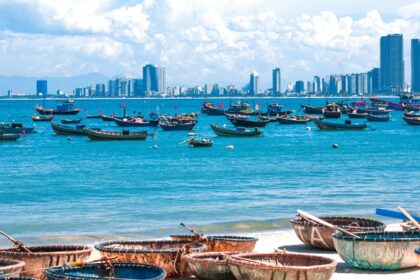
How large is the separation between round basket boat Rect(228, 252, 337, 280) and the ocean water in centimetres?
1107

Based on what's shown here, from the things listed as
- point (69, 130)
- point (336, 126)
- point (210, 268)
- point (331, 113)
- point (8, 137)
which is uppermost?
point (210, 268)

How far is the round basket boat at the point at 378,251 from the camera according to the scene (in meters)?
A: 18.6

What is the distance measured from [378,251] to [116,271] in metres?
5.56

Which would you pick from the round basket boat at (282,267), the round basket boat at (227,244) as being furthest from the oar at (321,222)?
the round basket boat at (282,267)

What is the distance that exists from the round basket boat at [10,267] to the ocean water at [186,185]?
10.2 metres

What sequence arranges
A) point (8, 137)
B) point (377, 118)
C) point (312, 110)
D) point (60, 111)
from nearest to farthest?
point (8, 137)
point (377, 118)
point (312, 110)
point (60, 111)

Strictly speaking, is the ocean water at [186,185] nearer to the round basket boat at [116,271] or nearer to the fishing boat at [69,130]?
the fishing boat at [69,130]

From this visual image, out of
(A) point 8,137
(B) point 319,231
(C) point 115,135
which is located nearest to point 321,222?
(B) point 319,231

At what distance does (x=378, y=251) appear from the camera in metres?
18.7

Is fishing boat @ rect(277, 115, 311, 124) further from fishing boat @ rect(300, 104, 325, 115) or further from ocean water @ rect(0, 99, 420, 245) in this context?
ocean water @ rect(0, 99, 420, 245)

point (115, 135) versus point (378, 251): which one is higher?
point (378, 251)

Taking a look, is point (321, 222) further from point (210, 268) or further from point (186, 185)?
point (186, 185)

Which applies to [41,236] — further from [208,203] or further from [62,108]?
[62,108]

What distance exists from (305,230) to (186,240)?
324 cm
